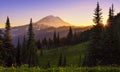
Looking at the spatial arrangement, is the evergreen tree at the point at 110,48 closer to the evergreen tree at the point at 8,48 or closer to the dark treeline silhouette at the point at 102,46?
the dark treeline silhouette at the point at 102,46

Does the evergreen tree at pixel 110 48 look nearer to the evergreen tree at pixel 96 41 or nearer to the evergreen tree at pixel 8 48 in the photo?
the evergreen tree at pixel 96 41

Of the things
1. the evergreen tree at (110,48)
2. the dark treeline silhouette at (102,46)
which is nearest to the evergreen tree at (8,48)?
the dark treeline silhouette at (102,46)

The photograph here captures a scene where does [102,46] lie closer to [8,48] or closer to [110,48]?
[110,48]

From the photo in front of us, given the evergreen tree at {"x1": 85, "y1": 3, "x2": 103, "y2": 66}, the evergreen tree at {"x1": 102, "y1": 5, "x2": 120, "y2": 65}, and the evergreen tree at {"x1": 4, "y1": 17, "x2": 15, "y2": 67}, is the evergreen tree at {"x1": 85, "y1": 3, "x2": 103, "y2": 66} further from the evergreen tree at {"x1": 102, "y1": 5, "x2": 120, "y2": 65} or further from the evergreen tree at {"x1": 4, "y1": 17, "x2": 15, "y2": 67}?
the evergreen tree at {"x1": 4, "y1": 17, "x2": 15, "y2": 67}

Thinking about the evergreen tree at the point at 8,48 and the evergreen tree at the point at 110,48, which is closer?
the evergreen tree at the point at 110,48

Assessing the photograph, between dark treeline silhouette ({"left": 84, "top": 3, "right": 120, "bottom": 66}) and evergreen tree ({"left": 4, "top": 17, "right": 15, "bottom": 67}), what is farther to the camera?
evergreen tree ({"left": 4, "top": 17, "right": 15, "bottom": 67})

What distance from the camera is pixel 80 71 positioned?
44.2 ft

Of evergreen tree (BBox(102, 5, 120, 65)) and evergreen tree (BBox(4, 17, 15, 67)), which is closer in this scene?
evergreen tree (BBox(102, 5, 120, 65))

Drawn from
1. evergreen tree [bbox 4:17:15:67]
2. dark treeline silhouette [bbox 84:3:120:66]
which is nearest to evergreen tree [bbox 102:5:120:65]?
dark treeline silhouette [bbox 84:3:120:66]

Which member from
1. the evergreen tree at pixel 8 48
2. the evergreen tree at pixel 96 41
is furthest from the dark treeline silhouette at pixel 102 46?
the evergreen tree at pixel 8 48

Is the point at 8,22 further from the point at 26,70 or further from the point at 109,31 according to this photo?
the point at 26,70

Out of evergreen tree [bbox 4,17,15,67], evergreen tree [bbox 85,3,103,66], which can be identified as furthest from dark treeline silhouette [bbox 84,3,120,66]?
evergreen tree [bbox 4,17,15,67]

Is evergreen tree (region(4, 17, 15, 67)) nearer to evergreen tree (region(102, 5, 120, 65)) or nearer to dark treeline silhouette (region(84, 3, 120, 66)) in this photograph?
Answer: dark treeline silhouette (region(84, 3, 120, 66))

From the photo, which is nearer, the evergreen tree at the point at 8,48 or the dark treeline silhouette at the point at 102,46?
the dark treeline silhouette at the point at 102,46
